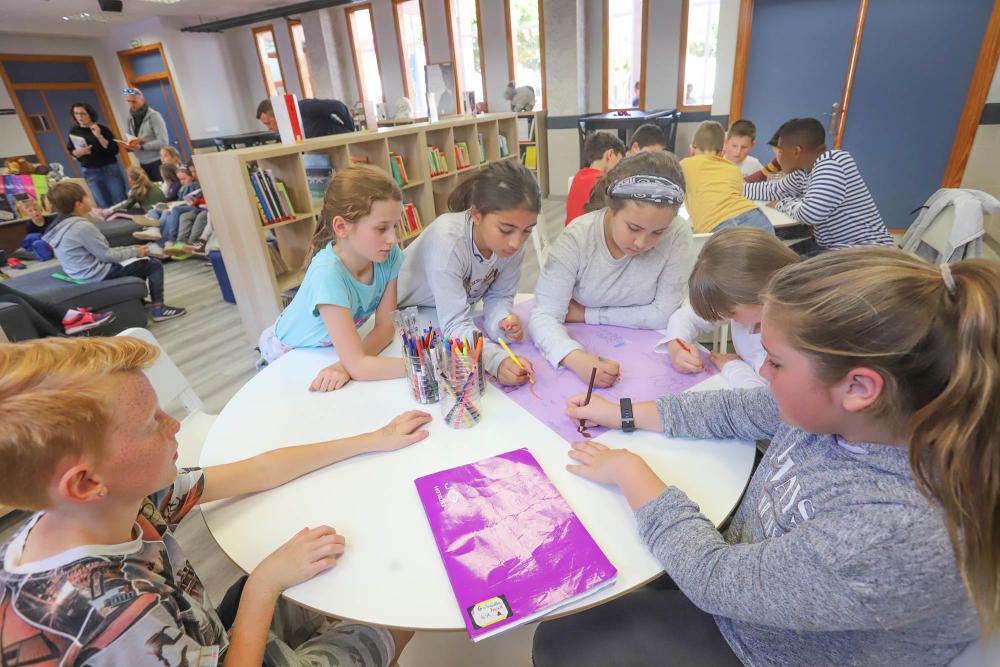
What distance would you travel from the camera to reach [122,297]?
3.61m

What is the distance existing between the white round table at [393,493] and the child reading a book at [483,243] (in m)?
0.35

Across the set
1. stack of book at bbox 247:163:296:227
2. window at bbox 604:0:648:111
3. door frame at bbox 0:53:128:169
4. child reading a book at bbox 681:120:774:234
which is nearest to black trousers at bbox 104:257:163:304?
stack of book at bbox 247:163:296:227

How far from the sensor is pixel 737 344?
143 cm

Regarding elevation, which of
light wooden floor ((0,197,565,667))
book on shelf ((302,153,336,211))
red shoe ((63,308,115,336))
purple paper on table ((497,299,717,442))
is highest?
book on shelf ((302,153,336,211))

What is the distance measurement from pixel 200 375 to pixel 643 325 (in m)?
2.67

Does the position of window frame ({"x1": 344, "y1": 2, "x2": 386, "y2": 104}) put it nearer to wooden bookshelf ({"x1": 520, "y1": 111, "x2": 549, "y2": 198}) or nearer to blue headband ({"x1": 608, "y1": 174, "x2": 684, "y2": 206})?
wooden bookshelf ({"x1": 520, "y1": 111, "x2": 549, "y2": 198})

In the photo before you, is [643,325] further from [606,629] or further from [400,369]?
[606,629]

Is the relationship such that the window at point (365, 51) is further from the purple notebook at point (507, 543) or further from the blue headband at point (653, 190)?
the purple notebook at point (507, 543)

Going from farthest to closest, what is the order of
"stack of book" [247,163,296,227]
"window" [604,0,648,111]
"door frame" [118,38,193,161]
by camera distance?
"door frame" [118,38,193,161]
"window" [604,0,648,111]
"stack of book" [247,163,296,227]

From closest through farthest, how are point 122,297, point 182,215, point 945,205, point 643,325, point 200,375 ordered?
point 643,325 < point 945,205 < point 200,375 < point 122,297 < point 182,215

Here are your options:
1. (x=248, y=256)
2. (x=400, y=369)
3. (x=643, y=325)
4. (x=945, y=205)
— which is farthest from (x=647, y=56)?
(x=400, y=369)

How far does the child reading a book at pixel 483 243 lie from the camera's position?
146 cm

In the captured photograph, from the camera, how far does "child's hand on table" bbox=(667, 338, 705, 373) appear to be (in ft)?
4.02

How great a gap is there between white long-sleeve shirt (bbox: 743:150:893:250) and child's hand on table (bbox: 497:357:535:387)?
2062mm
